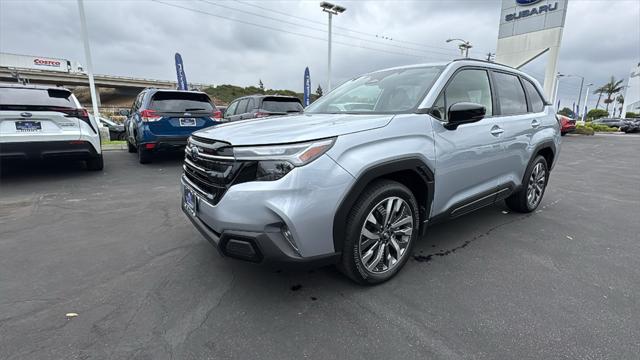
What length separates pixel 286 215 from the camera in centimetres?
191

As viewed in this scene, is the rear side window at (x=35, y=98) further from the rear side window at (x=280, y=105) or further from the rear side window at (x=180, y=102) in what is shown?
the rear side window at (x=280, y=105)

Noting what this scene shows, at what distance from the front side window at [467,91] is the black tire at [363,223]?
2.64ft

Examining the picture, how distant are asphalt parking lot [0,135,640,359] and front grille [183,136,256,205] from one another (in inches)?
28.5

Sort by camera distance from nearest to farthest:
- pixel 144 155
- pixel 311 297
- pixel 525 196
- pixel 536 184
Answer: pixel 311 297, pixel 525 196, pixel 536 184, pixel 144 155

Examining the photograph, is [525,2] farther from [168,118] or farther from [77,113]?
[77,113]

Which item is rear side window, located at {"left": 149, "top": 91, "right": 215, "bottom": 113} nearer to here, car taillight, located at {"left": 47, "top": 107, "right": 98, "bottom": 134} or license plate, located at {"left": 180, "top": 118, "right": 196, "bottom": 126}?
license plate, located at {"left": 180, "top": 118, "right": 196, "bottom": 126}

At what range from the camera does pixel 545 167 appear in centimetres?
438

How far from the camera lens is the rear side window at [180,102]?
6.87m

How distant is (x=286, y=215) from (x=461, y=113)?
167 centimetres

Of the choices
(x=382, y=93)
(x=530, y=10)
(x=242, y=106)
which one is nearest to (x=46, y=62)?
(x=242, y=106)

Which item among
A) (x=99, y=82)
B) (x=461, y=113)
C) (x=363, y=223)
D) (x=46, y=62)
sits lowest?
(x=363, y=223)

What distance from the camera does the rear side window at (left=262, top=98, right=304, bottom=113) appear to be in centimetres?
917

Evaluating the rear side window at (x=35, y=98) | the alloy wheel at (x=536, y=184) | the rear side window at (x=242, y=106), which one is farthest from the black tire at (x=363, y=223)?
the rear side window at (x=242, y=106)

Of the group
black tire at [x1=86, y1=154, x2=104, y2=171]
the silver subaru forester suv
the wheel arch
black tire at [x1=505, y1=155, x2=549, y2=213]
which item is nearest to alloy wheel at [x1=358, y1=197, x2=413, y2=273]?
the silver subaru forester suv
